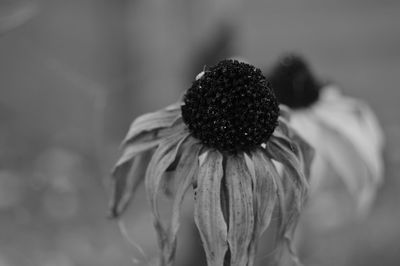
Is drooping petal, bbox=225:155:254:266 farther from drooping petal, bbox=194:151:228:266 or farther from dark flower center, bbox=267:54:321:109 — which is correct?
dark flower center, bbox=267:54:321:109

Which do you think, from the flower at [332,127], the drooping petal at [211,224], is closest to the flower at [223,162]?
the drooping petal at [211,224]

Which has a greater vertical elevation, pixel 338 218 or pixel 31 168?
pixel 31 168

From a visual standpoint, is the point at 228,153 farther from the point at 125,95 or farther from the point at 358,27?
the point at 358,27

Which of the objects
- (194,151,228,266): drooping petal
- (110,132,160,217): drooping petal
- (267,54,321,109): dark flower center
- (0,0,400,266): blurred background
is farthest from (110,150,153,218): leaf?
(267,54,321,109): dark flower center

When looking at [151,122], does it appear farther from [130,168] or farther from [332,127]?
[332,127]

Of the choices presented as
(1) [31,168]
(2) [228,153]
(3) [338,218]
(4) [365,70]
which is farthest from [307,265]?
(4) [365,70]

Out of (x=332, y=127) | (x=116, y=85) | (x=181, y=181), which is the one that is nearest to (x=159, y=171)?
(x=181, y=181)

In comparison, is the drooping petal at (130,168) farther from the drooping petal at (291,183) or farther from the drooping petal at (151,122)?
the drooping petal at (291,183)
